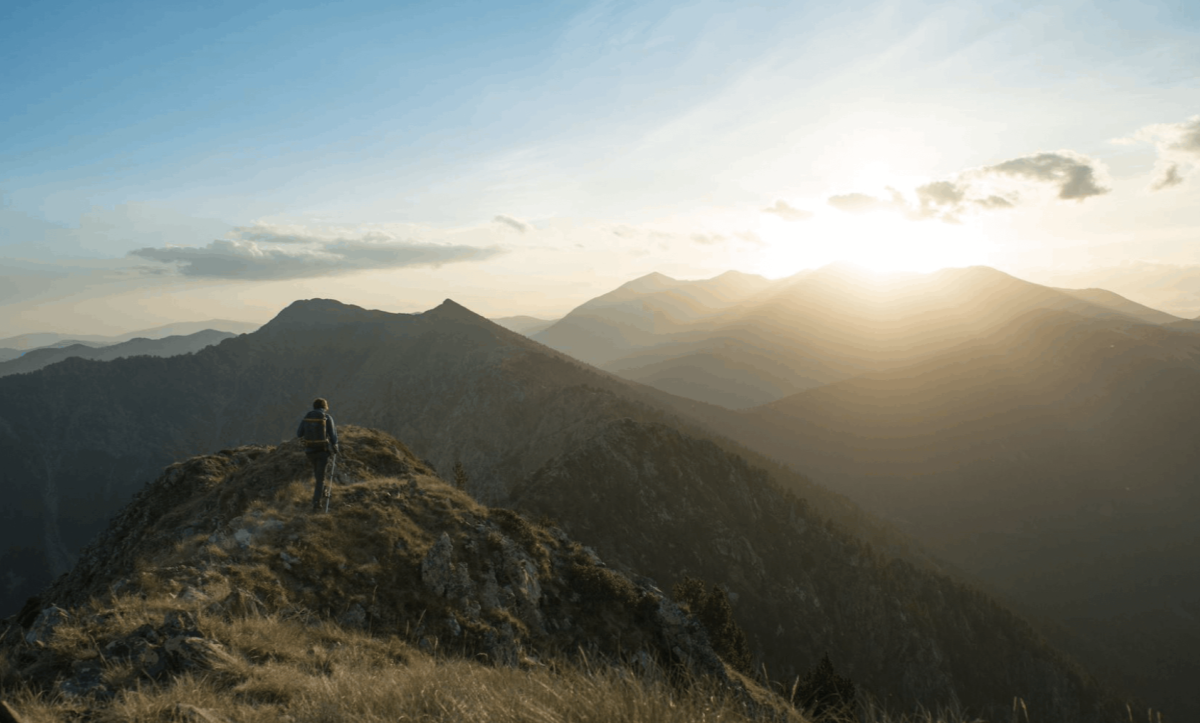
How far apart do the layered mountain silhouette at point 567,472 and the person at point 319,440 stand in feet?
49.9

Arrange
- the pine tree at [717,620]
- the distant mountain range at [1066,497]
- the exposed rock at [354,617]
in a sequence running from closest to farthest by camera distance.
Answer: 1. the exposed rock at [354,617]
2. the pine tree at [717,620]
3. the distant mountain range at [1066,497]

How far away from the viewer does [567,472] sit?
233 ft

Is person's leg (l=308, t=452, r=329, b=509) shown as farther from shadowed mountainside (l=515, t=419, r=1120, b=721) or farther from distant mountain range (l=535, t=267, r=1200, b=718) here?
distant mountain range (l=535, t=267, r=1200, b=718)

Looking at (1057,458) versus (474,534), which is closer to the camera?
(474,534)

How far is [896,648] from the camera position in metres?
69.8

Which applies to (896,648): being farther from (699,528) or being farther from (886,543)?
(886,543)

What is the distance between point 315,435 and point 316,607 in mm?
5733

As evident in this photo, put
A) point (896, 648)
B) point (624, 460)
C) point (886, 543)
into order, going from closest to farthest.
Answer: point (896, 648)
point (624, 460)
point (886, 543)

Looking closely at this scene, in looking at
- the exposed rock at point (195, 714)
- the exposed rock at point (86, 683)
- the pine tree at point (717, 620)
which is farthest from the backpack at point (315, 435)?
the pine tree at point (717, 620)

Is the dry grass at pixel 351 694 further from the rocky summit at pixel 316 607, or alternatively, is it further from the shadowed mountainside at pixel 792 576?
the shadowed mountainside at pixel 792 576

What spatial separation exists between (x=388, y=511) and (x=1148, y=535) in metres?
207

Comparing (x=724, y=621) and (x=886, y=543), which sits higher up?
(x=724, y=621)

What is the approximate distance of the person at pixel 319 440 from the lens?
18.0 meters

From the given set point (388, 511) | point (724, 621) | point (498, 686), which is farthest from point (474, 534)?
point (724, 621)
